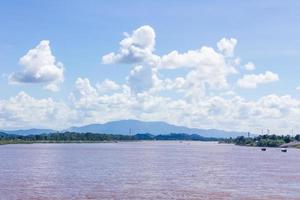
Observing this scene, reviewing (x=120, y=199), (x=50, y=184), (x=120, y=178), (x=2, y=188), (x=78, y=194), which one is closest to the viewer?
(x=120, y=199)

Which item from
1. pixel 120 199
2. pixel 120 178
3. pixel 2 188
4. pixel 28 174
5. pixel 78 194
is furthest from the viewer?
pixel 28 174

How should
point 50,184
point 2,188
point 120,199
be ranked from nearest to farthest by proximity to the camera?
point 120,199, point 2,188, point 50,184

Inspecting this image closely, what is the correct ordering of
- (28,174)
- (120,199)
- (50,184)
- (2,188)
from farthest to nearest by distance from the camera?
(28,174) < (50,184) < (2,188) < (120,199)

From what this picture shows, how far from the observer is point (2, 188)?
5472 centimetres

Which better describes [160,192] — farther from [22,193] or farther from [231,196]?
[22,193]

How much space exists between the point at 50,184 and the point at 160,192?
1385 cm

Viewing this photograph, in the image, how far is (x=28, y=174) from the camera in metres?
72.6

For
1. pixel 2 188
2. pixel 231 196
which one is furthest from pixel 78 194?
pixel 231 196

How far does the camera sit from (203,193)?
52625 mm

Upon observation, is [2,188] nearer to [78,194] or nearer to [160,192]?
[78,194]

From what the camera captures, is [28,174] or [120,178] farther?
[28,174]

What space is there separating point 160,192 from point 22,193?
13.6 m

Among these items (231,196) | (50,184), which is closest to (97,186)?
(50,184)

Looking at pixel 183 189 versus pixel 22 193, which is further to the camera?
pixel 183 189
